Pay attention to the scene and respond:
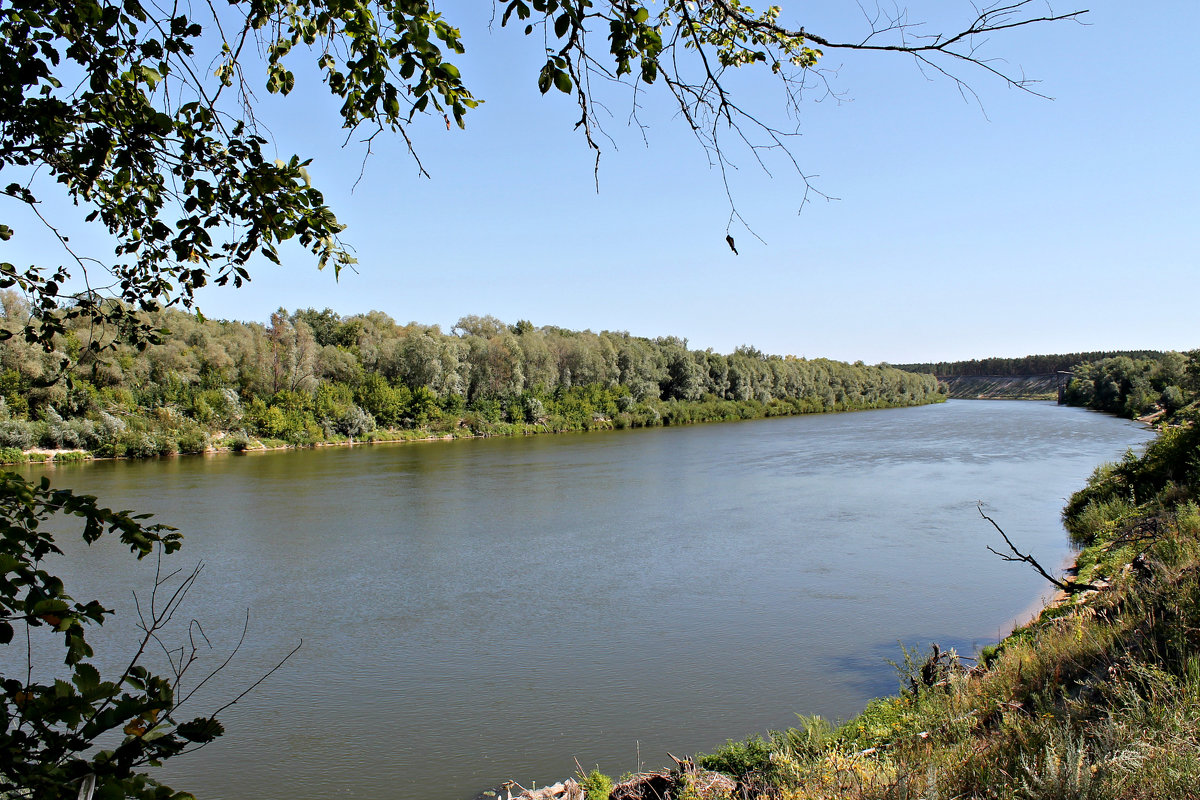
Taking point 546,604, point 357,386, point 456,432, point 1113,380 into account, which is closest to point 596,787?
point 546,604

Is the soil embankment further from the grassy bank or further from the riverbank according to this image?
the grassy bank

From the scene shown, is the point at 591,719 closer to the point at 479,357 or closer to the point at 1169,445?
the point at 1169,445

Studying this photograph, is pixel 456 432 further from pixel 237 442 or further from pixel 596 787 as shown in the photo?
pixel 596 787

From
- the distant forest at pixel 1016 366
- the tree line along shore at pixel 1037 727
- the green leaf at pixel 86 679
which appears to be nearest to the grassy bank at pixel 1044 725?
the tree line along shore at pixel 1037 727

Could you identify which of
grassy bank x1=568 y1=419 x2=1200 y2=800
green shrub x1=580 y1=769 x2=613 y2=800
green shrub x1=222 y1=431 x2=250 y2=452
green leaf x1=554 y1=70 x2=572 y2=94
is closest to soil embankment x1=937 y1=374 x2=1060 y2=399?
green shrub x1=222 y1=431 x2=250 y2=452

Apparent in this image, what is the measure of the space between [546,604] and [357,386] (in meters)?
30.1

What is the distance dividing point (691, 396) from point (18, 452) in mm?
36675

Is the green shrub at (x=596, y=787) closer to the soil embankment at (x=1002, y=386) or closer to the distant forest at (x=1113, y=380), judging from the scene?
the distant forest at (x=1113, y=380)

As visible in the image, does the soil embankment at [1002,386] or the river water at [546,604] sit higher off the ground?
the soil embankment at [1002,386]

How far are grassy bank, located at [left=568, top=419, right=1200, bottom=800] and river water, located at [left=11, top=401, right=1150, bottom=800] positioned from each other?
3.51ft

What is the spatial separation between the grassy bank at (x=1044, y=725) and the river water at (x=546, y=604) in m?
1.07

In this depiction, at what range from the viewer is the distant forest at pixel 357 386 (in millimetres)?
26375

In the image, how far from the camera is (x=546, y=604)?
9062 millimetres

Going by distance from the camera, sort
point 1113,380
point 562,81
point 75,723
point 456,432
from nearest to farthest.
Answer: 1. point 75,723
2. point 562,81
3. point 456,432
4. point 1113,380
